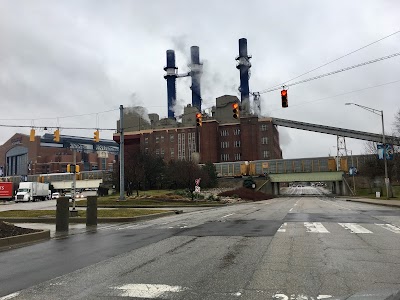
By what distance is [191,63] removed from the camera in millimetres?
120688

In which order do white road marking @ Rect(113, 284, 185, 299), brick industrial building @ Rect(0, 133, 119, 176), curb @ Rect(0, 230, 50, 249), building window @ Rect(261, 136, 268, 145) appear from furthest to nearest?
brick industrial building @ Rect(0, 133, 119, 176) < building window @ Rect(261, 136, 268, 145) < curb @ Rect(0, 230, 50, 249) < white road marking @ Rect(113, 284, 185, 299)

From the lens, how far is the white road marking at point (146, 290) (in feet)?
21.0

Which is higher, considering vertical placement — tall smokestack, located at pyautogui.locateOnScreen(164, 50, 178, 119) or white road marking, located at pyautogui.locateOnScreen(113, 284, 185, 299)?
tall smokestack, located at pyautogui.locateOnScreen(164, 50, 178, 119)

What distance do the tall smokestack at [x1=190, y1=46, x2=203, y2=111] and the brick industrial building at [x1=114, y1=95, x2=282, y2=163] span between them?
387 cm

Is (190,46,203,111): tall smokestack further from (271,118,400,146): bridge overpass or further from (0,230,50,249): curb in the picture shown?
(0,230,50,249): curb

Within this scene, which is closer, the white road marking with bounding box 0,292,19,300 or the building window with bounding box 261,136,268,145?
the white road marking with bounding box 0,292,19,300

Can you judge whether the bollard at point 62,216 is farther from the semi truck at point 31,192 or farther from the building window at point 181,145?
the building window at point 181,145

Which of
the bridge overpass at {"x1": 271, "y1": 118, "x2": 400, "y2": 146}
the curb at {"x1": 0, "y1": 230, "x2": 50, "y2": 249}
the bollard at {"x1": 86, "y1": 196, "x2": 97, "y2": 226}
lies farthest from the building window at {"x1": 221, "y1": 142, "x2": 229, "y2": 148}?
the curb at {"x1": 0, "y1": 230, "x2": 50, "y2": 249}

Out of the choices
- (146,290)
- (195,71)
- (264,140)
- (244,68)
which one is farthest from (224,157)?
(146,290)

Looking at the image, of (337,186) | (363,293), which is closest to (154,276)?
(363,293)

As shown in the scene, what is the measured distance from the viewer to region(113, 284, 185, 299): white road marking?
639cm

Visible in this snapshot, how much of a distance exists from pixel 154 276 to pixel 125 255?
9.33ft

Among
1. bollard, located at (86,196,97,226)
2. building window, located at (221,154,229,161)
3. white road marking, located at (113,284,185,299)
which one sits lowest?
white road marking, located at (113,284,185,299)

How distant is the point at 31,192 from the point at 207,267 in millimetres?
70811
